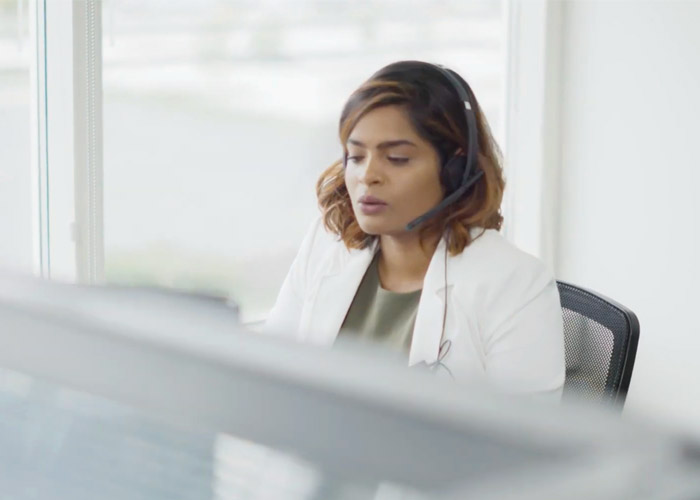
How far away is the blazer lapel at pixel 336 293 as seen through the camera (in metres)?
1.50

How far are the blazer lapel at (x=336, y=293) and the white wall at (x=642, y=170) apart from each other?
6.31 ft

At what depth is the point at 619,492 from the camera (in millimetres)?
167

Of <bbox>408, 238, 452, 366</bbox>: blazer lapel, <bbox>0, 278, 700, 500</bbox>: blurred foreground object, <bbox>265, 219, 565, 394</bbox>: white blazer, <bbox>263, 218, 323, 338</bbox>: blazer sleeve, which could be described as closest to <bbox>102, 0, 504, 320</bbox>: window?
<bbox>263, 218, 323, 338</bbox>: blazer sleeve

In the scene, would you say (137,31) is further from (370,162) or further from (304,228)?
(370,162)

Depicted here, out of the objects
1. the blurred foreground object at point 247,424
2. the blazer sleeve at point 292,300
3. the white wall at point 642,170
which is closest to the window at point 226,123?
the white wall at point 642,170

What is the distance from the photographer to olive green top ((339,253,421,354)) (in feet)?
4.84

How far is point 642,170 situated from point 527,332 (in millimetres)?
2043

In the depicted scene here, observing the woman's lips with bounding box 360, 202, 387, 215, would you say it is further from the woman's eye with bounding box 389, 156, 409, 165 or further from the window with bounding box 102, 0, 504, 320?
the window with bounding box 102, 0, 504, 320

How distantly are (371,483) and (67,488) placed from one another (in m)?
0.08

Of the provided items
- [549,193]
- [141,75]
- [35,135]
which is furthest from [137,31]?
[549,193]

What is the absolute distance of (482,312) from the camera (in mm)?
1430

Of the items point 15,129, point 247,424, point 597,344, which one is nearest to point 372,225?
point 597,344

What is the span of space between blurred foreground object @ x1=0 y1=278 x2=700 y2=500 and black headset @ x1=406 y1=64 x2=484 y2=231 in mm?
1225

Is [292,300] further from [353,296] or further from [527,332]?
[527,332]
